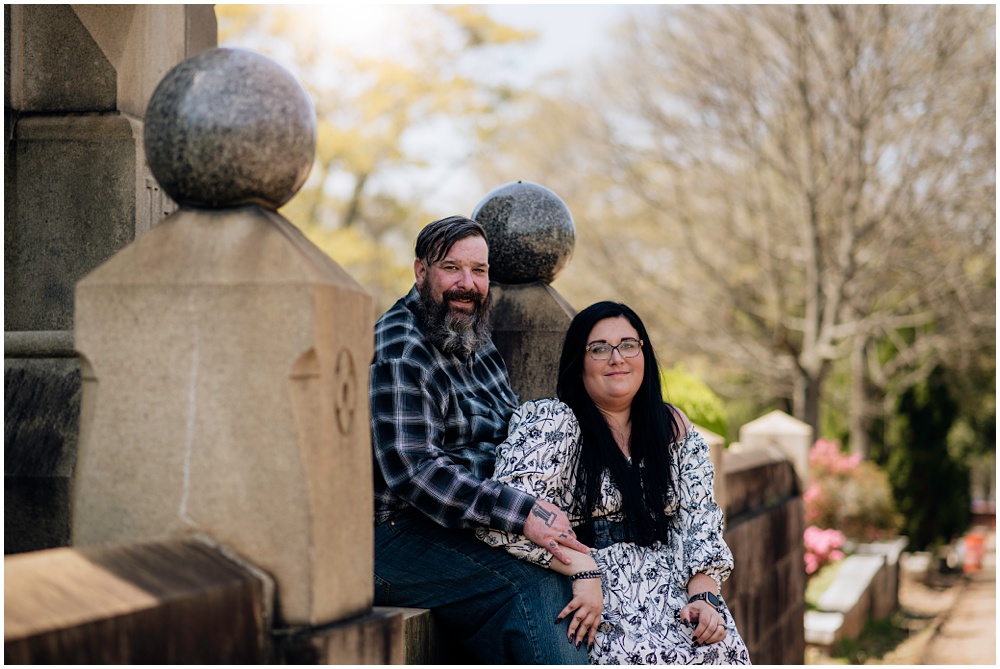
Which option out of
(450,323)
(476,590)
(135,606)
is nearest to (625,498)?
(476,590)

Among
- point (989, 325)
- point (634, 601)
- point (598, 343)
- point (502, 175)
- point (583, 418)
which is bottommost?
point (634, 601)

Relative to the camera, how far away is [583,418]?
387cm

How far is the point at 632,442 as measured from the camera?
3.89 metres

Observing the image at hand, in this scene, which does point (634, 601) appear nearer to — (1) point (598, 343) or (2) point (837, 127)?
(1) point (598, 343)

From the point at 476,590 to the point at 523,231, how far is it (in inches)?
82.9

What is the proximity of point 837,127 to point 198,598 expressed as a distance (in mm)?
14783

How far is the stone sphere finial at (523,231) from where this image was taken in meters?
5.23

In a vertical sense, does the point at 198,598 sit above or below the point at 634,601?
above

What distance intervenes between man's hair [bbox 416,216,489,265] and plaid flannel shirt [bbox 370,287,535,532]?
15cm

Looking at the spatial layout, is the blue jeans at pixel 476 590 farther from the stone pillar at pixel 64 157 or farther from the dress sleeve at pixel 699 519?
the stone pillar at pixel 64 157

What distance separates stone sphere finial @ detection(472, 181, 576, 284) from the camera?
5234mm

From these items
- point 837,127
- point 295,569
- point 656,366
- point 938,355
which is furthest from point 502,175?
point 295,569

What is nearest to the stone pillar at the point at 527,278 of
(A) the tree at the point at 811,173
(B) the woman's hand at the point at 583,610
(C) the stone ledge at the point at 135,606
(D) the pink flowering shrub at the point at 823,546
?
(B) the woman's hand at the point at 583,610

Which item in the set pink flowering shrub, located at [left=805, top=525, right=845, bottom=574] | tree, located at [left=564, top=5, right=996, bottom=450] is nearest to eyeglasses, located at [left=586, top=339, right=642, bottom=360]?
pink flowering shrub, located at [left=805, top=525, right=845, bottom=574]
